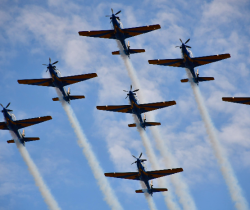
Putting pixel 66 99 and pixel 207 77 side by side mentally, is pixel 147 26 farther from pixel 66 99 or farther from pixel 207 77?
pixel 66 99

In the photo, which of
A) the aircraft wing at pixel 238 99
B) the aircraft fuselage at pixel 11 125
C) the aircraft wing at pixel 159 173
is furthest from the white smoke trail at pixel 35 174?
the aircraft wing at pixel 238 99

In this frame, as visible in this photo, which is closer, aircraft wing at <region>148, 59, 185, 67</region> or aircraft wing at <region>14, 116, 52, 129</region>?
aircraft wing at <region>14, 116, 52, 129</region>

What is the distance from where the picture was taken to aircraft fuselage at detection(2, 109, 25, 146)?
255 feet

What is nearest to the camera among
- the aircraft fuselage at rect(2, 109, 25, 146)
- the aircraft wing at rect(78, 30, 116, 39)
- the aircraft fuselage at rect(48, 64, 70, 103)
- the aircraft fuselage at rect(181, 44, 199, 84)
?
the aircraft fuselage at rect(2, 109, 25, 146)

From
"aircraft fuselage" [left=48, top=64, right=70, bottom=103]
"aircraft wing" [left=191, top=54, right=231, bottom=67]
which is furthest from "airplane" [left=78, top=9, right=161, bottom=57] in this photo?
"aircraft fuselage" [left=48, top=64, right=70, bottom=103]

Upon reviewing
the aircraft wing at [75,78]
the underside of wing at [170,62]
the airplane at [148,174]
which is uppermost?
the underside of wing at [170,62]

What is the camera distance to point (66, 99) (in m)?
81.8

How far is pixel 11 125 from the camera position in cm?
7969

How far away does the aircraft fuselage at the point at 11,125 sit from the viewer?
77.6m

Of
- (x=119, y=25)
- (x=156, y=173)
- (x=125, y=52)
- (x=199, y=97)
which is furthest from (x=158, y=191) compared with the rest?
(x=119, y=25)

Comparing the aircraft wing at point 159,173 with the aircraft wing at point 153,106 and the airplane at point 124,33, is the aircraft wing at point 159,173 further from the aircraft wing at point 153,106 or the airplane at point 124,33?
the airplane at point 124,33

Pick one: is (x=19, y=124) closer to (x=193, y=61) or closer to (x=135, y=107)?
(x=135, y=107)

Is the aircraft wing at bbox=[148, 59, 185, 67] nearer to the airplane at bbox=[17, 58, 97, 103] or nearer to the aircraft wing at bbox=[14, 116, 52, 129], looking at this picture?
the airplane at bbox=[17, 58, 97, 103]

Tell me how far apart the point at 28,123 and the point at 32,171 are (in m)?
10.3
